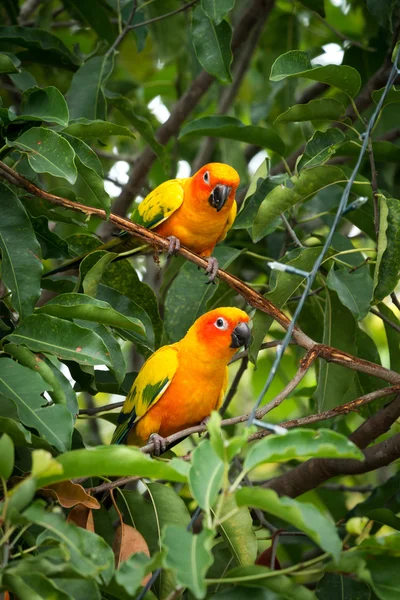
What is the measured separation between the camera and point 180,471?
5.55 feet

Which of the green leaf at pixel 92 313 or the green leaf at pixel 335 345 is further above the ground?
the green leaf at pixel 92 313

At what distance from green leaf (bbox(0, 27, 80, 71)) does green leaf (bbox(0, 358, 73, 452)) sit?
201 cm

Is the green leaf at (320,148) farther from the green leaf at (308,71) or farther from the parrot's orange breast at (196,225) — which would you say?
the parrot's orange breast at (196,225)

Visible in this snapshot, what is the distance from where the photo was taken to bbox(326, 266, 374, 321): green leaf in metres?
2.68

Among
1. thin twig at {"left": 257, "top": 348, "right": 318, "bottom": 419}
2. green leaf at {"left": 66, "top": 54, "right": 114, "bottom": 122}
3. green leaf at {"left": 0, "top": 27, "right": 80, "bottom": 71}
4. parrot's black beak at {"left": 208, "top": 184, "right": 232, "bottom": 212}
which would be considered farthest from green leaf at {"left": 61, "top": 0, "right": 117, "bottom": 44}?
thin twig at {"left": 257, "top": 348, "right": 318, "bottom": 419}

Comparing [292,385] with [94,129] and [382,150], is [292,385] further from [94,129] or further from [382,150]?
[382,150]

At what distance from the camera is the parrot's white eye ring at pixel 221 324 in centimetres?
325

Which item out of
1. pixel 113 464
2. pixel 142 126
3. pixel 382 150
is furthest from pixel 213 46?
pixel 113 464

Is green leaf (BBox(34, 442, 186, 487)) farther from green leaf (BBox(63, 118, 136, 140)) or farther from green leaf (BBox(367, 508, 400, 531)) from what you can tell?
green leaf (BBox(63, 118, 136, 140))

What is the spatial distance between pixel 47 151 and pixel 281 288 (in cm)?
97

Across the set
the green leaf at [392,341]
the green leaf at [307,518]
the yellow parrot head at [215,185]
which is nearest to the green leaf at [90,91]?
the yellow parrot head at [215,185]

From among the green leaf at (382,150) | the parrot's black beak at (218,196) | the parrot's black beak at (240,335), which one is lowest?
the parrot's black beak at (240,335)

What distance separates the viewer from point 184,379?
3.32m

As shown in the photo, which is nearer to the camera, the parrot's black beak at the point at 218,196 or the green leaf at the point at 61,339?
the green leaf at the point at 61,339
